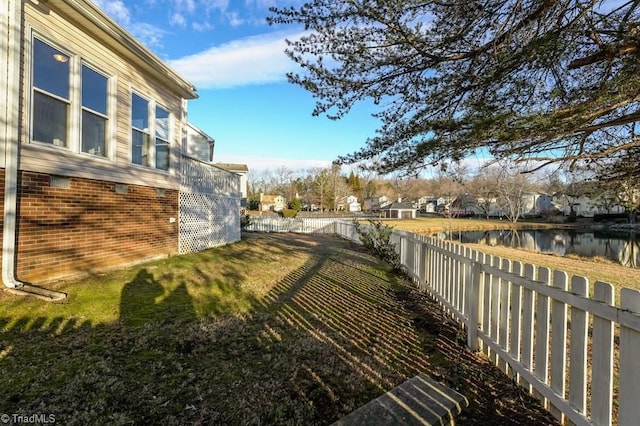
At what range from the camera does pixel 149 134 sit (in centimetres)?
825

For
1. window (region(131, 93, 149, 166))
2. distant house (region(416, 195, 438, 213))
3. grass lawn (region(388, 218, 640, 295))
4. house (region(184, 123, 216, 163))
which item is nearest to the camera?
window (region(131, 93, 149, 166))

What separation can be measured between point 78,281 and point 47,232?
0.92m

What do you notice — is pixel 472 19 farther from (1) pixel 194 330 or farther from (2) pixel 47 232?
(2) pixel 47 232

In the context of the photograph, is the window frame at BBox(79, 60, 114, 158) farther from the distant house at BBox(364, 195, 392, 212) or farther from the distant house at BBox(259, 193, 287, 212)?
the distant house at BBox(364, 195, 392, 212)

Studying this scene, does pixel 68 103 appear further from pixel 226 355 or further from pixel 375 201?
pixel 375 201

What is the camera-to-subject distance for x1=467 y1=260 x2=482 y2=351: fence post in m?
3.46

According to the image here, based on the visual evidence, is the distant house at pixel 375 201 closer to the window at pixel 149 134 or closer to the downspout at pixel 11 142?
the window at pixel 149 134

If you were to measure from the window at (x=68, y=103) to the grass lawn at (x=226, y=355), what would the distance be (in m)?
2.51

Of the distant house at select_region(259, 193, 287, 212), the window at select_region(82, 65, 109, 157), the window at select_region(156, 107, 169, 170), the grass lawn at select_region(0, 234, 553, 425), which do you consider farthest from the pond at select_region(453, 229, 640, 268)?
the distant house at select_region(259, 193, 287, 212)

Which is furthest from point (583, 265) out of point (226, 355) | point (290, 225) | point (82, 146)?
point (290, 225)

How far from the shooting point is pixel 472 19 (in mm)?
3895

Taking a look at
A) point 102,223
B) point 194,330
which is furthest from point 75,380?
point 102,223

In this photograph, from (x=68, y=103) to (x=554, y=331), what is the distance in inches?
295

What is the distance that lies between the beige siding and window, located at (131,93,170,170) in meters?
0.18
